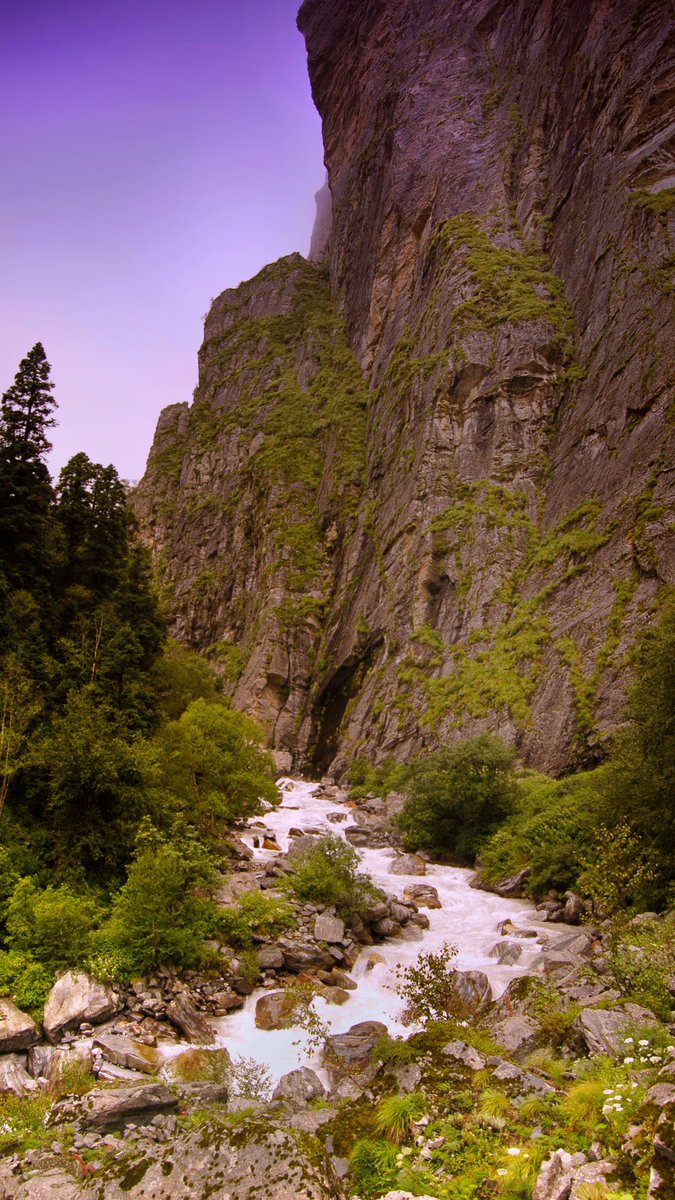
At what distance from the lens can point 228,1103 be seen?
453 inches

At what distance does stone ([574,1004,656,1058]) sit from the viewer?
32.4ft

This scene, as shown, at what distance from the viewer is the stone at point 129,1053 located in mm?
13039

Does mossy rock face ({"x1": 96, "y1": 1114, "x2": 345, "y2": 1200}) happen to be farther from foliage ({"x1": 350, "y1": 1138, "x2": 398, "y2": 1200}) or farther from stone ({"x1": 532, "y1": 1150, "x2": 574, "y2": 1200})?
stone ({"x1": 532, "y1": 1150, "x2": 574, "y2": 1200})

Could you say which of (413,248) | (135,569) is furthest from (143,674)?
(413,248)

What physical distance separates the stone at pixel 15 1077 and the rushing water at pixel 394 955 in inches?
157

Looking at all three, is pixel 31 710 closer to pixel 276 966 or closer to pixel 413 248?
pixel 276 966

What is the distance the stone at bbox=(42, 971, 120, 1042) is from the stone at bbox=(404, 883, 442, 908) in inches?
478

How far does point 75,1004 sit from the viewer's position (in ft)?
48.3

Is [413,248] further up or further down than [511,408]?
further up

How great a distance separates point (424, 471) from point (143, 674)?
4011cm

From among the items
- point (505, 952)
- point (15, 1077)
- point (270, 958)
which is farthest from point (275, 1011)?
point (505, 952)

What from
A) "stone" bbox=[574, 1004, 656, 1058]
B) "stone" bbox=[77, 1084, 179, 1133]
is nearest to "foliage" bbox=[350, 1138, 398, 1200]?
"stone" bbox=[574, 1004, 656, 1058]

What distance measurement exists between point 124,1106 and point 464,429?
58.1m

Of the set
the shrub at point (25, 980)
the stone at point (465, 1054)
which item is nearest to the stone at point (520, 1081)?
the stone at point (465, 1054)
